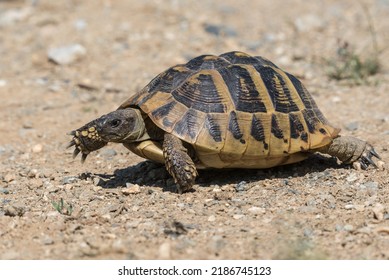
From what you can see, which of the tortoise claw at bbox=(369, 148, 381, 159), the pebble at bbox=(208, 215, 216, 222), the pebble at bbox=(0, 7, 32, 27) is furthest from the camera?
the pebble at bbox=(0, 7, 32, 27)

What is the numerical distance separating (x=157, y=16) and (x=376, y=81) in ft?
15.9

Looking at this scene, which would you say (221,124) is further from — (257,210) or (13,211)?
(13,211)

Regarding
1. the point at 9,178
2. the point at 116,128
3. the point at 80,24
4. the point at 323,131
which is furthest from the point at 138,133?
the point at 80,24

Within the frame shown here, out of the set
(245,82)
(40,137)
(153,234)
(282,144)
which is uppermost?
(245,82)

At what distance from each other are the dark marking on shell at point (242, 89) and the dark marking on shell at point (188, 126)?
0.41 metres

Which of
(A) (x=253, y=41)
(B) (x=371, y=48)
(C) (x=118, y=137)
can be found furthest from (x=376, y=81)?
(C) (x=118, y=137)

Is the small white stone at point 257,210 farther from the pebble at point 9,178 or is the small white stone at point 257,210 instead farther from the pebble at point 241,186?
the pebble at point 9,178

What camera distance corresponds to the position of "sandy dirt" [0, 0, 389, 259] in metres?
4.18

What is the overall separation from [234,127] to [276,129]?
416 millimetres

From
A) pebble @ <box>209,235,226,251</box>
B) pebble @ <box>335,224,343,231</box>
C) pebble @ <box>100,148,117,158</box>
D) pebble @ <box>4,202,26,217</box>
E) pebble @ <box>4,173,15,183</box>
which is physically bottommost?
pebble @ <box>4,173,15,183</box>

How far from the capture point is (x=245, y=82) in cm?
540

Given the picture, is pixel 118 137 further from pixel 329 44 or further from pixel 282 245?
pixel 329 44

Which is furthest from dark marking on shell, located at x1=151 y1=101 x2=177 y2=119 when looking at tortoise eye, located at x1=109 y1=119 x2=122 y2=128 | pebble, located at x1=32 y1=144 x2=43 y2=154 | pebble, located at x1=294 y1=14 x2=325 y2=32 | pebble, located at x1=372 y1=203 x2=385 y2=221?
pebble, located at x1=294 y1=14 x2=325 y2=32

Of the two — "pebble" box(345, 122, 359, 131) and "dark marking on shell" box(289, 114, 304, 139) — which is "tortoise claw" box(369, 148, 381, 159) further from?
"pebble" box(345, 122, 359, 131)
